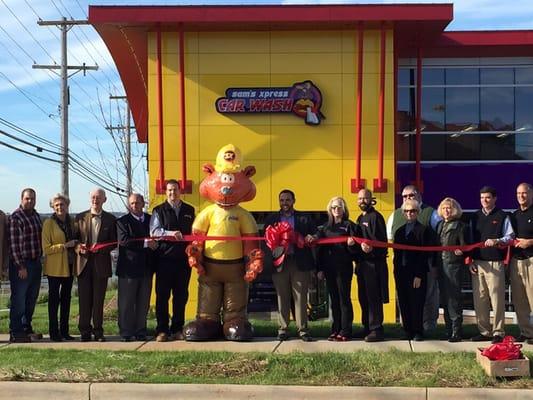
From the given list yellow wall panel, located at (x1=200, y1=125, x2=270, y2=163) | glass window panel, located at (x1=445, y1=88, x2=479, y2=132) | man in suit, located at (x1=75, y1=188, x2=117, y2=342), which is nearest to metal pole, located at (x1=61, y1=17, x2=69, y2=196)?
yellow wall panel, located at (x1=200, y1=125, x2=270, y2=163)

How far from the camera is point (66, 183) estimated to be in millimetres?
30031

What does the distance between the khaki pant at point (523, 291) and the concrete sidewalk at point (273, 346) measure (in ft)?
1.21

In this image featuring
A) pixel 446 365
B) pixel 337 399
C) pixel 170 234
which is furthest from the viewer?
pixel 170 234

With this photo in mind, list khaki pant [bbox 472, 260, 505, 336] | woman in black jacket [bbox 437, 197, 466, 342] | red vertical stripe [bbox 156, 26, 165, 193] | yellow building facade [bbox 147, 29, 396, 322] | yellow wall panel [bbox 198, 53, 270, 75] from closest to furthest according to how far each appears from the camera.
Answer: khaki pant [bbox 472, 260, 505, 336]
woman in black jacket [bbox 437, 197, 466, 342]
red vertical stripe [bbox 156, 26, 165, 193]
yellow building facade [bbox 147, 29, 396, 322]
yellow wall panel [bbox 198, 53, 270, 75]

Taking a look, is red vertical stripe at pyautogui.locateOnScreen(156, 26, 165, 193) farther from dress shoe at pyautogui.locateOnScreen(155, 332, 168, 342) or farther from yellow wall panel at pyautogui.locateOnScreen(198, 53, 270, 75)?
dress shoe at pyautogui.locateOnScreen(155, 332, 168, 342)

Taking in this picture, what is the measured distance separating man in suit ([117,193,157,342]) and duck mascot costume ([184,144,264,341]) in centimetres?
71

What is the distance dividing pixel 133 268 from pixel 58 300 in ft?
3.75

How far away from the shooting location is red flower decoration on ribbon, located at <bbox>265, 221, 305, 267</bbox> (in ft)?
28.3

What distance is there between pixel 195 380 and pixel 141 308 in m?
2.56

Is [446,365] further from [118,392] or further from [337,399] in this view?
[118,392]

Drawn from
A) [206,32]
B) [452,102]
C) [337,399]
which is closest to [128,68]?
[206,32]

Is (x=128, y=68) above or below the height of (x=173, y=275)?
above

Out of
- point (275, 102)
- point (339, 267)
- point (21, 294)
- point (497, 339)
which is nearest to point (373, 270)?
point (339, 267)

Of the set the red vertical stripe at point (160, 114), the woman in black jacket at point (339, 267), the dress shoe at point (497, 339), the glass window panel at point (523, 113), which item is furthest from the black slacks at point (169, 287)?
the glass window panel at point (523, 113)
